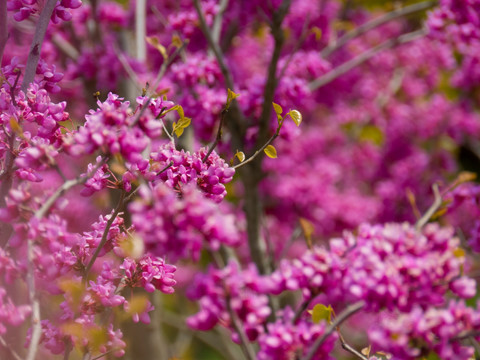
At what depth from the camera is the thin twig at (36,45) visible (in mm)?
1832

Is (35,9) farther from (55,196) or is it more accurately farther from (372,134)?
(372,134)

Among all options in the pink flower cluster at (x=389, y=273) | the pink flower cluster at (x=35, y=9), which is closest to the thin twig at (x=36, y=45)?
the pink flower cluster at (x=35, y=9)

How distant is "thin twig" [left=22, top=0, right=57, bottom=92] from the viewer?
1832 millimetres

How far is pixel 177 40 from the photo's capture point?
2.62 m

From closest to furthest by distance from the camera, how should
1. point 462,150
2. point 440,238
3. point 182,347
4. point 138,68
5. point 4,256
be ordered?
1. point 4,256
2. point 440,238
3. point 138,68
4. point 182,347
5. point 462,150

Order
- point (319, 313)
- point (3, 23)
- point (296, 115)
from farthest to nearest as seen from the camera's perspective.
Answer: point (296, 115)
point (3, 23)
point (319, 313)

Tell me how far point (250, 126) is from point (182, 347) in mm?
3258

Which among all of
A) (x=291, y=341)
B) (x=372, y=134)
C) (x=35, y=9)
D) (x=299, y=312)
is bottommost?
(x=291, y=341)

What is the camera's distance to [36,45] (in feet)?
6.00

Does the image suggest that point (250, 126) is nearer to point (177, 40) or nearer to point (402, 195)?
point (177, 40)

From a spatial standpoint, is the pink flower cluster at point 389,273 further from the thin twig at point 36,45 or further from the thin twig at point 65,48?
the thin twig at point 65,48

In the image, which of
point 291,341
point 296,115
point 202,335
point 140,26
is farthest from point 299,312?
point 202,335

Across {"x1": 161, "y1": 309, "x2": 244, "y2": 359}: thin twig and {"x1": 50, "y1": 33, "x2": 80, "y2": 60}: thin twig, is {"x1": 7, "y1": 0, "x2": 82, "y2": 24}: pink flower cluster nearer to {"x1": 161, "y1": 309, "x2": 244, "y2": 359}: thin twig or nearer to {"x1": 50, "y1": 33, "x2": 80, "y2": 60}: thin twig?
{"x1": 50, "y1": 33, "x2": 80, "y2": 60}: thin twig

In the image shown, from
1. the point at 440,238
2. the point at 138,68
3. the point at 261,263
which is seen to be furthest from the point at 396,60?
the point at 440,238
